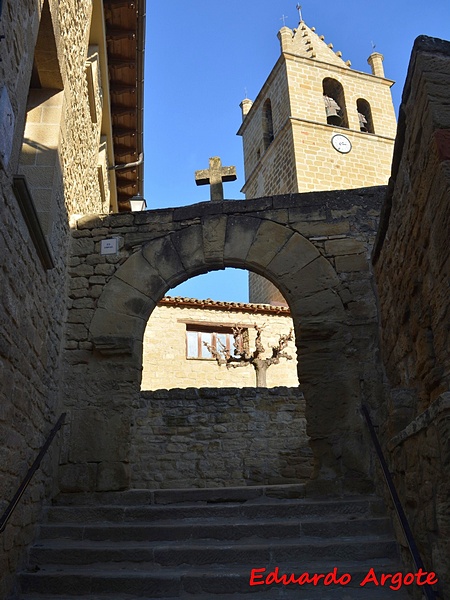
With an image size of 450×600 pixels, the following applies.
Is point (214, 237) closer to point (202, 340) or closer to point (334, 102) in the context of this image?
point (202, 340)

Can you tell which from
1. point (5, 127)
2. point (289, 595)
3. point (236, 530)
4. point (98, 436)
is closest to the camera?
point (5, 127)

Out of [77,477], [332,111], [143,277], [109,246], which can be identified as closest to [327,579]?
[77,477]

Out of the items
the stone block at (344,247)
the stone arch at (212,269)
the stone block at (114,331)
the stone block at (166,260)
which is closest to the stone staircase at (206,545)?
the stone block at (114,331)

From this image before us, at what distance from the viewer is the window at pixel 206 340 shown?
48.0ft

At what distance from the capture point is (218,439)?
6840 millimetres

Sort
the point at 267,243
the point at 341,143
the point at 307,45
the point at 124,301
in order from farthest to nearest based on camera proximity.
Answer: the point at 307,45 < the point at 341,143 < the point at 267,243 < the point at 124,301

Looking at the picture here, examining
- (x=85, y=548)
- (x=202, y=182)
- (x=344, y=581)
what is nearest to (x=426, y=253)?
(x=344, y=581)

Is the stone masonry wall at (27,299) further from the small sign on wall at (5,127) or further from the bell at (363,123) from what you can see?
the bell at (363,123)

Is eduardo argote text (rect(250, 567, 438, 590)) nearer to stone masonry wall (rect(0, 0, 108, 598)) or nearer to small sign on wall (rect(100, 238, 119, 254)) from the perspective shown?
stone masonry wall (rect(0, 0, 108, 598))

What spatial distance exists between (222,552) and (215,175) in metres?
4.12

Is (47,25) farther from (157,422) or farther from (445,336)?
(157,422)

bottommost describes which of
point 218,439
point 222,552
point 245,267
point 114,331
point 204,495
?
point 222,552

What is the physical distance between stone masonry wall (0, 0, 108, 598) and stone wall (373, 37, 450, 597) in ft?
7.38

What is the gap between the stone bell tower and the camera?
18.0 metres
